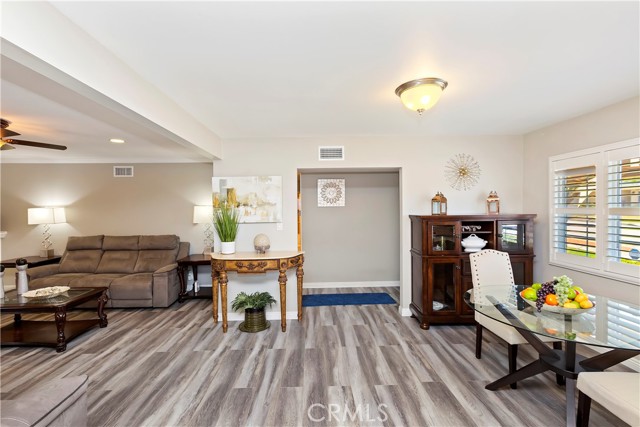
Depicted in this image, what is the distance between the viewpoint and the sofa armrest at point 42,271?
159 inches

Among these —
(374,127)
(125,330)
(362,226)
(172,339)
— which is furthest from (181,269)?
(374,127)

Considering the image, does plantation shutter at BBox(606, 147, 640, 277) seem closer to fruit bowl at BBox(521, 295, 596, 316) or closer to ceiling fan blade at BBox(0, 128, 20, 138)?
fruit bowl at BBox(521, 295, 596, 316)

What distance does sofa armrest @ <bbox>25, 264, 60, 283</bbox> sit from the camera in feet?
13.2

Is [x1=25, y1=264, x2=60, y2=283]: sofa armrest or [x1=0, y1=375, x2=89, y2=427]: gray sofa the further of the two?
[x1=25, y1=264, x2=60, y2=283]: sofa armrest

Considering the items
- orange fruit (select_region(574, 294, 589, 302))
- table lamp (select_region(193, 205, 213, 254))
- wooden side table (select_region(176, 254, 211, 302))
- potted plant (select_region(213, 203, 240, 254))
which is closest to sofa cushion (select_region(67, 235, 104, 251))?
wooden side table (select_region(176, 254, 211, 302))

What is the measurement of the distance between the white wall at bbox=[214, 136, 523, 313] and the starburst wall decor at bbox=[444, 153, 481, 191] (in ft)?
0.22

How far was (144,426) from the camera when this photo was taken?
6.01 ft

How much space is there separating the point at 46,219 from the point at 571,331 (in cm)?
678

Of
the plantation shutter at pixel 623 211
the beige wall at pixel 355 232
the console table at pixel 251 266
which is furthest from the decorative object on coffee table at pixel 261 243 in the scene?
the plantation shutter at pixel 623 211

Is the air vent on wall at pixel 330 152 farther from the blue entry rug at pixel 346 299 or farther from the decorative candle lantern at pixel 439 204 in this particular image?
the blue entry rug at pixel 346 299

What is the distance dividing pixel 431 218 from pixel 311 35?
249 cm

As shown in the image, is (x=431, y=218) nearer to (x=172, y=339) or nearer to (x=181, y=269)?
(x=172, y=339)

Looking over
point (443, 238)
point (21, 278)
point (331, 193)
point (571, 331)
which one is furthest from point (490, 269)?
point (21, 278)

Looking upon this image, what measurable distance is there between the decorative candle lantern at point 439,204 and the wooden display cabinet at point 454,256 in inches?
11.1
